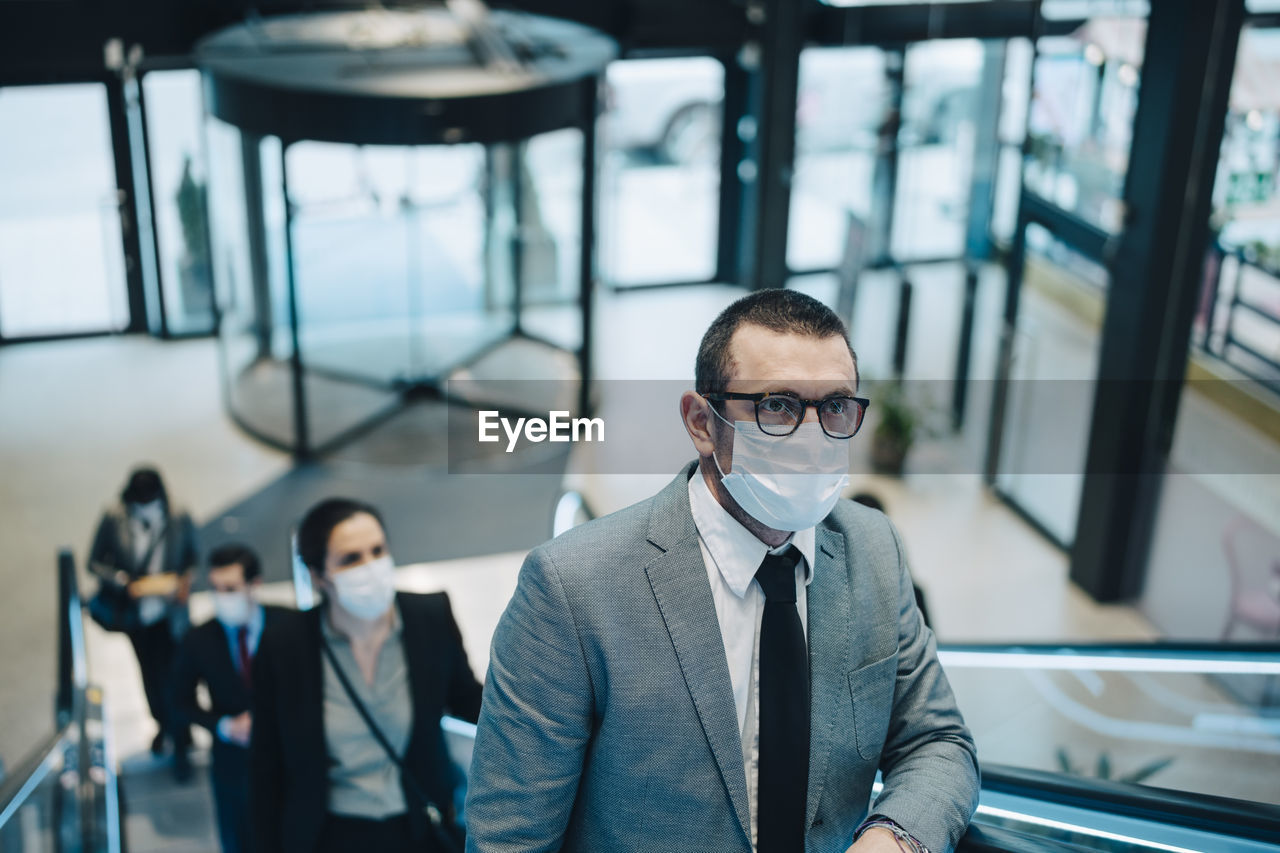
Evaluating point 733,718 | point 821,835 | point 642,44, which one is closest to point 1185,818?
point 821,835

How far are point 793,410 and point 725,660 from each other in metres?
0.36

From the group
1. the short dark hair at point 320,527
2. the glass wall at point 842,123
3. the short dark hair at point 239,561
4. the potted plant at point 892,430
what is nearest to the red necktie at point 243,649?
the short dark hair at point 239,561

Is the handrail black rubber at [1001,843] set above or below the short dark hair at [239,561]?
above

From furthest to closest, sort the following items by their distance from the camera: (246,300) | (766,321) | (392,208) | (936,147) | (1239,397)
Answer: (246,300)
(936,147)
(392,208)
(1239,397)
(766,321)

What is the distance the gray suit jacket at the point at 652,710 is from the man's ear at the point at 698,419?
81 millimetres

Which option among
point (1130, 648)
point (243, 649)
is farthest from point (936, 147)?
point (243, 649)

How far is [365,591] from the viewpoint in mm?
3486

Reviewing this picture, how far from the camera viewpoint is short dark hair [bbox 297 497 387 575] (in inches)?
141

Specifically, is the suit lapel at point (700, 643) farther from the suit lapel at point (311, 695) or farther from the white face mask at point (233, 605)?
the white face mask at point (233, 605)

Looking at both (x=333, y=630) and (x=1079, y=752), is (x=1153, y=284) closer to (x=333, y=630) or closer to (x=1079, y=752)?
(x=1079, y=752)

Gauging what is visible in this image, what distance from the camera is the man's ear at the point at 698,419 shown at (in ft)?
6.53

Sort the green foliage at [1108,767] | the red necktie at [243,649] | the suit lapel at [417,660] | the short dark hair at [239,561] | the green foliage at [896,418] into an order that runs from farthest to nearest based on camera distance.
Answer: the green foliage at [896,418]
the green foliage at [1108,767]
the short dark hair at [239,561]
the red necktie at [243,649]
the suit lapel at [417,660]

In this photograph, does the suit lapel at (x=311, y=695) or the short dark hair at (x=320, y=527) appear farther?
the short dark hair at (x=320, y=527)

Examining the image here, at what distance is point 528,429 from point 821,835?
82 centimetres
